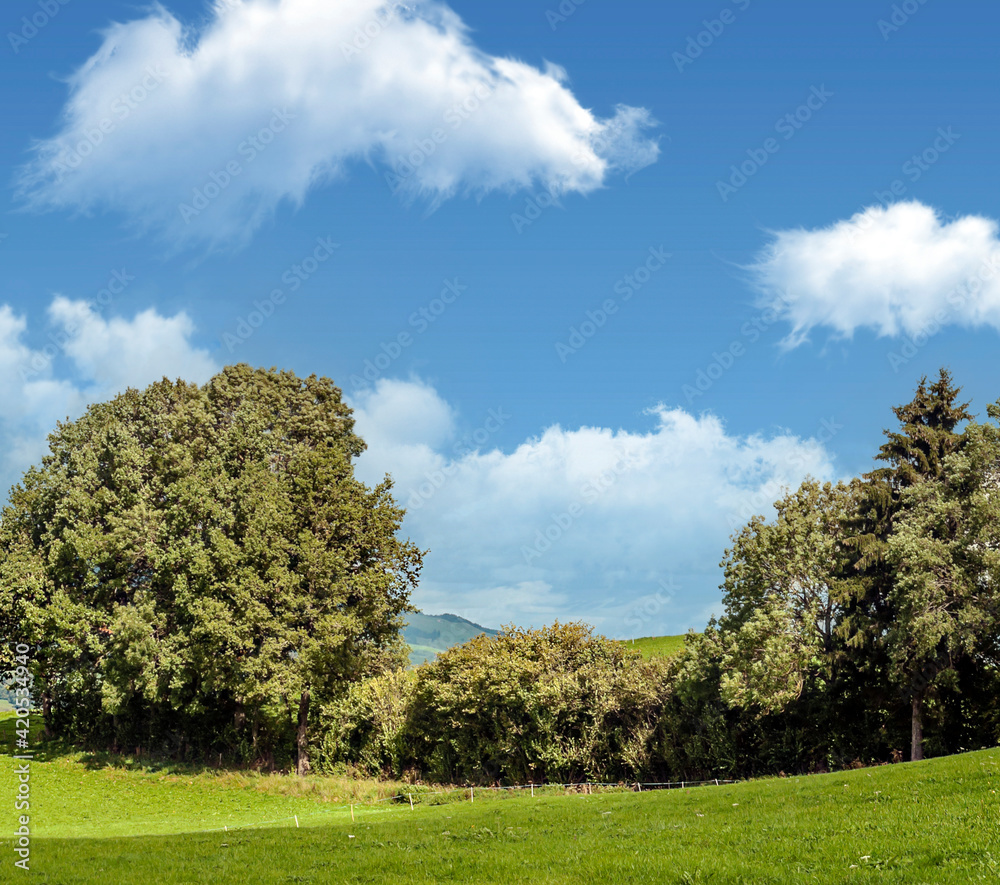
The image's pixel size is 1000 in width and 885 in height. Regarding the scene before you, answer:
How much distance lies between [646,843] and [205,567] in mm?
37153

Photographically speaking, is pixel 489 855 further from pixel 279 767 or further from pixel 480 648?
pixel 279 767

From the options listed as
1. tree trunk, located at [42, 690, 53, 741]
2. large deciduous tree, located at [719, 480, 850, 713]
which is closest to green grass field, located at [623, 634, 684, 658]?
large deciduous tree, located at [719, 480, 850, 713]

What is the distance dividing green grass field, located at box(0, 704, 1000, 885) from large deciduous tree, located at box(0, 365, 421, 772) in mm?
13571

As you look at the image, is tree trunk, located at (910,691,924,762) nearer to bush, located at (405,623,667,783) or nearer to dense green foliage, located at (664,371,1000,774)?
dense green foliage, located at (664,371,1000,774)

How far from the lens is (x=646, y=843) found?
55.6ft

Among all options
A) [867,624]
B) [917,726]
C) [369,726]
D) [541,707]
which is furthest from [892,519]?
[369,726]

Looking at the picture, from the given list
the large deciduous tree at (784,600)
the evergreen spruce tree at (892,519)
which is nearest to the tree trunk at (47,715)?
the large deciduous tree at (784,600)

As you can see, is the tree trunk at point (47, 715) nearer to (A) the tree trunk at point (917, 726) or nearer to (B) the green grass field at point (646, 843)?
(B) the green grass field at point (646, 843)

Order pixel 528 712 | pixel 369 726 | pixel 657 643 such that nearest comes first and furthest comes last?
1. pixel 528 712
2. pixel 369 726
3. pixel 657 643

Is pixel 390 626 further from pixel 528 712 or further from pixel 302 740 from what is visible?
pixel 528 712

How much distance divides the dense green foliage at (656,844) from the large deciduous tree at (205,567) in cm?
2050

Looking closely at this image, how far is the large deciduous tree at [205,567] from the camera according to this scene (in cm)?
4747

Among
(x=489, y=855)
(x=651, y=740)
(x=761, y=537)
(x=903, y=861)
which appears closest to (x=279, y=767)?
(x=651, y=740)

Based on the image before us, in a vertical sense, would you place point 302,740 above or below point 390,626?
below
